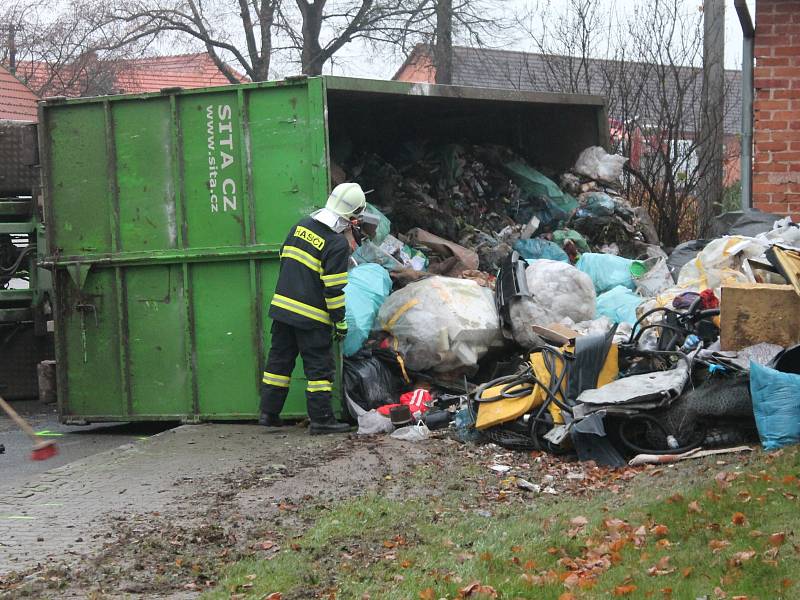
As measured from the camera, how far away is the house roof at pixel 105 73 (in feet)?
79.2

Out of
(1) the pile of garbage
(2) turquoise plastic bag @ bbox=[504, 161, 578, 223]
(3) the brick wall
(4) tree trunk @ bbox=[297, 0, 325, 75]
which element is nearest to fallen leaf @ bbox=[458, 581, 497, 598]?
(1) the pile of garbage

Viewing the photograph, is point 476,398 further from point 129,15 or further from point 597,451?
point 129,15

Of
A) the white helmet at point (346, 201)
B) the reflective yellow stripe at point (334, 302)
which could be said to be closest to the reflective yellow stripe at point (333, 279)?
the reflective yellow stripe at point (334, 302)

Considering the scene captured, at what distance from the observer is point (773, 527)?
Result: 4.43m

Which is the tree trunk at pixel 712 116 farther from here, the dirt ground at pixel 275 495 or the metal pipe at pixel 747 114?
the dirt ground at pixel 275 495

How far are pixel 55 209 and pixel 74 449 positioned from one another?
6.16 feet

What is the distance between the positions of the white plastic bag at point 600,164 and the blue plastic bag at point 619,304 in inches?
87.9

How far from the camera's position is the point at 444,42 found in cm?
2258

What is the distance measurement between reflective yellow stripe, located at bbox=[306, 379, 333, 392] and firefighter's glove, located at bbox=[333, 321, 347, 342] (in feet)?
1.10

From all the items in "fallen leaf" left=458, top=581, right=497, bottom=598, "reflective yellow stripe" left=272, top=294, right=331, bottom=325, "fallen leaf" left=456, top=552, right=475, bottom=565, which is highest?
"reflective yellow stripe" left=272, top=294, right=331, bottom=325

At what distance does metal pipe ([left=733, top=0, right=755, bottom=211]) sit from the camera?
8.75 m

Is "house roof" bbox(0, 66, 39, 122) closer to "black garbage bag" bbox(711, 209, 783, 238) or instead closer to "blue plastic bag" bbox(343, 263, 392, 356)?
"blue plastic bag" bbox(343, 263, 392, 356)

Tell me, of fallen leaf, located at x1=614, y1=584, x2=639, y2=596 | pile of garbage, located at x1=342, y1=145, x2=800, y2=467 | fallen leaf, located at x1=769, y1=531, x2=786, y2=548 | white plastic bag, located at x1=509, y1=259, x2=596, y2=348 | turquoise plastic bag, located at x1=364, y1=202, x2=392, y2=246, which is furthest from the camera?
turquoise plastic bag, located at x1=364, y1=202, x2=392, y2=246

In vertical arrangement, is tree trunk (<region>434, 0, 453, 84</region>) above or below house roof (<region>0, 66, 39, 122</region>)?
above
